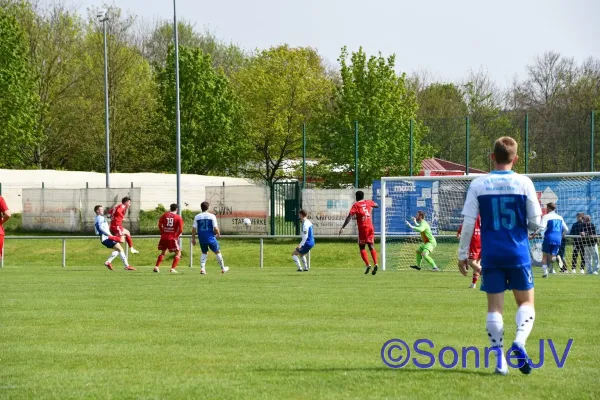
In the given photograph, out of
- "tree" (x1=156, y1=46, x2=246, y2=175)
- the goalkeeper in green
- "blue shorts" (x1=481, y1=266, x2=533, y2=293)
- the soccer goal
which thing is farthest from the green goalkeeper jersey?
"tree" (x1=156, y1=46, x2=246, y2=175)

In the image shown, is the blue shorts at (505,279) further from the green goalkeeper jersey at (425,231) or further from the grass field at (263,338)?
the green goalkeeper jersey at (425,231)

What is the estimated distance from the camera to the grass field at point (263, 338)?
24.5 ft

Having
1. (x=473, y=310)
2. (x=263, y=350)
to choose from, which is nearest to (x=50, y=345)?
(x=263, y=350)

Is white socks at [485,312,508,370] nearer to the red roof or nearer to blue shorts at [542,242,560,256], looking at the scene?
blue shorts at [542,242,560,256]

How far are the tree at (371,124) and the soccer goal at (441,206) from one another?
9365 millimetres

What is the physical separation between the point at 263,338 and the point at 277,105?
2148 inches

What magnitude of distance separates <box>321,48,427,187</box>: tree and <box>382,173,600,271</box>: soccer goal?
369 inches

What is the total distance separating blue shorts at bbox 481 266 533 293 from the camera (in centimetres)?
805

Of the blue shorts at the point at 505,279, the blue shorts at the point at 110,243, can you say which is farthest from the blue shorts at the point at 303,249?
the blue shorts at the point at 505,279

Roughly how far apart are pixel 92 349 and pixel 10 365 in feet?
3.78

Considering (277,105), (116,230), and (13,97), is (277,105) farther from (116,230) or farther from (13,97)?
(116,230)

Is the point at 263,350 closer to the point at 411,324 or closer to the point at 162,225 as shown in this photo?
the point at 411,324

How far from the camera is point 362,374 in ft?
26.2

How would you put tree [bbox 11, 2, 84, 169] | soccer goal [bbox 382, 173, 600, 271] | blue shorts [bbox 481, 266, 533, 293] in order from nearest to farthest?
blue shorts [bbox 481, 266, 533, 293] → soccer goal [bbox 382, 173, 600, 271] → tree [bbox 11, 2, 84, 169]
